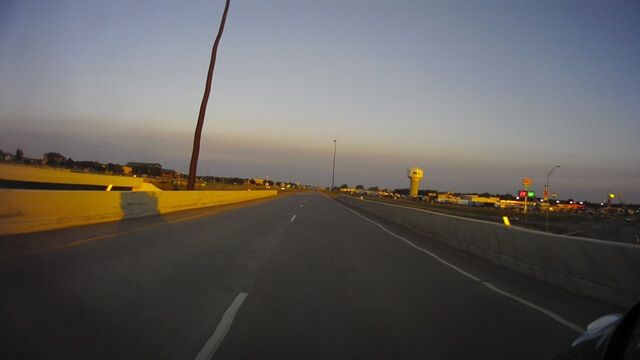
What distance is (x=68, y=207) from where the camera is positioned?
1611 centimetres

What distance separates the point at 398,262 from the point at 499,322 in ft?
18.8

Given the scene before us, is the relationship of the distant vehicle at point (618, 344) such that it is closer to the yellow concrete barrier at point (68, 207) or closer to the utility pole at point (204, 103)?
the yellow concrete barrier at point (68, 207)

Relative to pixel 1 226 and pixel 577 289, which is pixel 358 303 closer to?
pixel 577 289

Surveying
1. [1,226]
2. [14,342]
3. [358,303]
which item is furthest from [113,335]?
[1,226]

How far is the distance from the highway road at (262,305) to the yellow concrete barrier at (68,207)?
3.94 feet

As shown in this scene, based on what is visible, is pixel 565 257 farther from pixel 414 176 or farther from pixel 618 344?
pixel 414 176

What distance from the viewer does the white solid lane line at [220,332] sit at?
197 inches

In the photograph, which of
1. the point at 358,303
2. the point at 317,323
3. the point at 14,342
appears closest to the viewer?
the point at 14,342

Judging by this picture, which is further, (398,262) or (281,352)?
(398,262)

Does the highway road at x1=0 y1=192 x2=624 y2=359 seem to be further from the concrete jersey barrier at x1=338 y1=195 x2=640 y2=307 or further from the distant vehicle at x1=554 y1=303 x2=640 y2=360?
the distant vehicle at x1=554 y1=303 x2=640 y2=360

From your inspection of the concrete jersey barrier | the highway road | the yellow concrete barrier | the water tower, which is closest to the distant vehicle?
the highway road

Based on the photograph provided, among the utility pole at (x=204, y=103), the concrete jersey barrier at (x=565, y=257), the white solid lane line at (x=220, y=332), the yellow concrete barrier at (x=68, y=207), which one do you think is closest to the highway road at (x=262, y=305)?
the white solid lane line at (x=220, y=332)

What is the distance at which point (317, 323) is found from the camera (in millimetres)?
6402

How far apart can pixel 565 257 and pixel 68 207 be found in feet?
47.5
